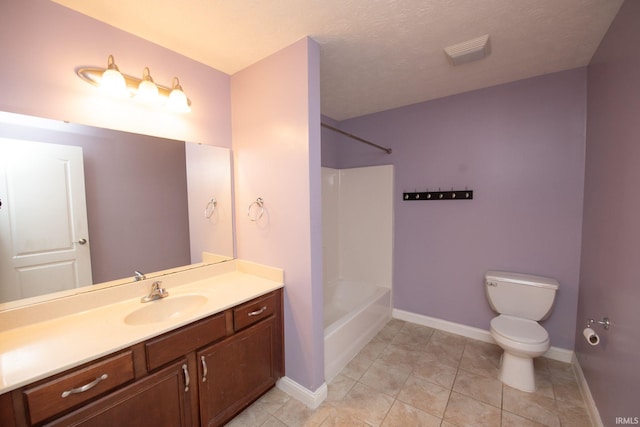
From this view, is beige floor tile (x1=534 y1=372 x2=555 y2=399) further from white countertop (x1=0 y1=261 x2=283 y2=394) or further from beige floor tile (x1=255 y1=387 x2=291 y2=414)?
white countertop (x1=0 y1=261 x2=283 y2=394)

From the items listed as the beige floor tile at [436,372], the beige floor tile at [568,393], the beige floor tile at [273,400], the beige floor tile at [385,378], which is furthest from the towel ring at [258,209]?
the beige floor tile at [568,393]

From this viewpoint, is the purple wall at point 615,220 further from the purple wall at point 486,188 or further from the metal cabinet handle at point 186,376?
the metal cabinet handle at point 186,376

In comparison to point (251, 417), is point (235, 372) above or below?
above

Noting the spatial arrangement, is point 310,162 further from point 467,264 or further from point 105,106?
point 467,264

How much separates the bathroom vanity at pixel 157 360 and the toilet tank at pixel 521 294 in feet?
6.03

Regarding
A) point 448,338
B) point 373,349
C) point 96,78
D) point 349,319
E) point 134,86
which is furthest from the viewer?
point 448,338

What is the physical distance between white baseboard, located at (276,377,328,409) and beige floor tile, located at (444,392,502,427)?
31.5 inches

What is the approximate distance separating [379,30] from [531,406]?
262 cm

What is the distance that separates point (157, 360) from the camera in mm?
1141

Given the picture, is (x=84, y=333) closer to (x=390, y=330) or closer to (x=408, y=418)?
(x=408, y=418)

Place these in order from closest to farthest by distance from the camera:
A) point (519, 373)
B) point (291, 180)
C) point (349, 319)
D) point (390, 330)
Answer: point (291, 180) < point (519, 373) < point (349, 319) < point (390, 330)

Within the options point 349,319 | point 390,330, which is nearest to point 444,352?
point 390,330

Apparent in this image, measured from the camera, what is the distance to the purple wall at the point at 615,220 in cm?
115

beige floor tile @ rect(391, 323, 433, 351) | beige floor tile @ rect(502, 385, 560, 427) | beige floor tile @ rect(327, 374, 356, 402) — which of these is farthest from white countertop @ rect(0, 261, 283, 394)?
beige floor tile @ rect(502, 385, 560, 427)
